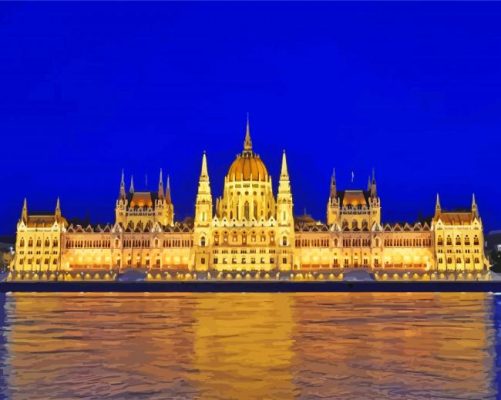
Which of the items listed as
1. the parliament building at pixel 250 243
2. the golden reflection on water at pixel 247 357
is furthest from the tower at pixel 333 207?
the golden reflection on water at pixel 247 357

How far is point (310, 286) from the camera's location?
115438 millimetres

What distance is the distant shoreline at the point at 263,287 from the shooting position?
371 feet

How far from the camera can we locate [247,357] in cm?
3181

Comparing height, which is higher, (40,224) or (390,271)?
(40,224)

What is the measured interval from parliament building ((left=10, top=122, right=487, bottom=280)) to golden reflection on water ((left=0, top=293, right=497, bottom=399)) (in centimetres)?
9385

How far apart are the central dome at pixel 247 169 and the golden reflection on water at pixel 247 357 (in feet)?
349

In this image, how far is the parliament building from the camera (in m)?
147

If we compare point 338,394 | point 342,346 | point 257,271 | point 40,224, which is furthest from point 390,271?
point 338,394

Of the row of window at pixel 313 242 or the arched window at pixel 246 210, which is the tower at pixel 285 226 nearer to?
the row of window at pixel 313 242

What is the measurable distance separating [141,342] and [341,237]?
Result: 115753mm

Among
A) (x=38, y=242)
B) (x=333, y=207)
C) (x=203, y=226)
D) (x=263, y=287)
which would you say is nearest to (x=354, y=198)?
(x=333, y=207)

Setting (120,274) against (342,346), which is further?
(120,274)

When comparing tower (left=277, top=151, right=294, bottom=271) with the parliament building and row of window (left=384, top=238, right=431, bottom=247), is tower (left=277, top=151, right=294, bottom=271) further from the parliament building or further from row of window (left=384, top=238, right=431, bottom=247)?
row of window (left=384, top=238, right=431, bottom=247)

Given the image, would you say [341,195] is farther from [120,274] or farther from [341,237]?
[120,274]
